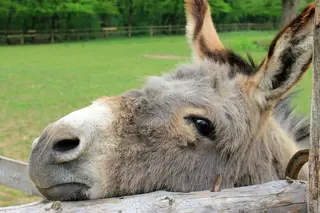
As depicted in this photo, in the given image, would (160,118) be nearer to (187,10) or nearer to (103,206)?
(103,206)

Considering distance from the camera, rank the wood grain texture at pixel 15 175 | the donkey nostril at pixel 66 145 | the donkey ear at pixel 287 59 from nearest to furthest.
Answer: the donkey nostril at pixel 66 145, the donkey ear at pixel 287 59, the wood grain texture at pixel 15 175

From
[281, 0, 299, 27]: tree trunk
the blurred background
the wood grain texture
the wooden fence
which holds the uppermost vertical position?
[281, 0, 299, 27]: tree trunk

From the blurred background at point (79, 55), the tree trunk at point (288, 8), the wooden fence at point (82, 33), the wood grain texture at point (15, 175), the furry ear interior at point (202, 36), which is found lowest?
the wooden fence at point (82, 33)

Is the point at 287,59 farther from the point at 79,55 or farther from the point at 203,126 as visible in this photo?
the point at 79,55

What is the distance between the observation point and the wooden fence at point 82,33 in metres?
47.2

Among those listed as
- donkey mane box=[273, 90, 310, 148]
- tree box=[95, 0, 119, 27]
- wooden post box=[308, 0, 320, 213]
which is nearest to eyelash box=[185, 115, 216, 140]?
wooden post box=[308, 0, 320, 213]

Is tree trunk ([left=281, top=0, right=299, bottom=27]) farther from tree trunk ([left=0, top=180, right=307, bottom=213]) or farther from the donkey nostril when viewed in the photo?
the donkey nostril

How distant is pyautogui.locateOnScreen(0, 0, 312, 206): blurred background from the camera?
12.0 m

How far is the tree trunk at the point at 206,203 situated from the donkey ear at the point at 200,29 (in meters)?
1.57

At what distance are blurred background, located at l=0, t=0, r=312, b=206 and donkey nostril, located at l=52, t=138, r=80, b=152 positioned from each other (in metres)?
1.05

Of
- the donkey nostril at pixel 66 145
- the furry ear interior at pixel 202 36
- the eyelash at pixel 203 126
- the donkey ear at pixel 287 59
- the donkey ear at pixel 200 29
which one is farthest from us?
the donkey ear at pixel 200 29

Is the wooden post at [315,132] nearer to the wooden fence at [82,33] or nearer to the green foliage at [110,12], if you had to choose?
the green foliage at [110,12]

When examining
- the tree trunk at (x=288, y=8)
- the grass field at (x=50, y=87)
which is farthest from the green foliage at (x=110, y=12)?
the grass field at (x=50, y=87)

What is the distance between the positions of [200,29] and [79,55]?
93.6ft
